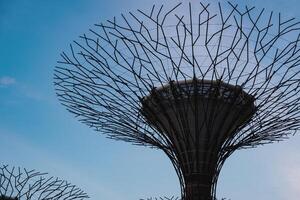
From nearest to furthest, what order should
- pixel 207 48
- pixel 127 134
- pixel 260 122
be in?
pixel 207 48 < pixel 260 122 < pixel 127 134

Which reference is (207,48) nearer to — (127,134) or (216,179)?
(216,179)

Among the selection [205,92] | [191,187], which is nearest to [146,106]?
[205,92]

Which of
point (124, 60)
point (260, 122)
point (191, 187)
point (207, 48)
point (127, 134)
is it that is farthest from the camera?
point (127, 134)

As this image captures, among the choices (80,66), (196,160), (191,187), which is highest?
(80,66)

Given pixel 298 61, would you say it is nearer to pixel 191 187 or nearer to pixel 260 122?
pixel 260 122

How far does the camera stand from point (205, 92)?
1427cm

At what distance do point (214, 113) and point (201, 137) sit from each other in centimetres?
91

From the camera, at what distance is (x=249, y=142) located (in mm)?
16078

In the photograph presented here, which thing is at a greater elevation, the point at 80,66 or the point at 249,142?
the point at 80,66

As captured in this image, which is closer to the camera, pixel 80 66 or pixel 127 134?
pixel 80 66

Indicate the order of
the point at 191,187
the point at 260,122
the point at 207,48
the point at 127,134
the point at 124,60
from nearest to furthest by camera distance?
the point at 207,48
the point at 124,60
the point at 191,187
the point at 260,122
the point at 127,134

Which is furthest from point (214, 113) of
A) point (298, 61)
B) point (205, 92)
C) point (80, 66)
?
point (80, 66)

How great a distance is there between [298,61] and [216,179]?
→ 4.58 m

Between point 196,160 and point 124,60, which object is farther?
point 196,160
